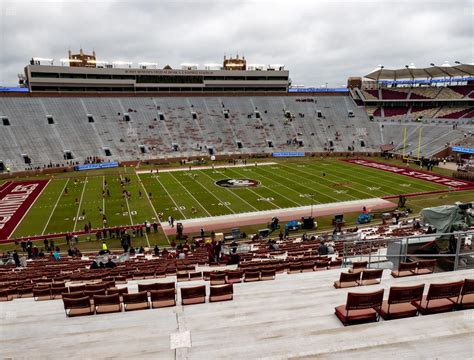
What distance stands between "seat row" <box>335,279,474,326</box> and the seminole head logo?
3642 centimetres

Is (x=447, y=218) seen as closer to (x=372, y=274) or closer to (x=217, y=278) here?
(x=372, y=274)

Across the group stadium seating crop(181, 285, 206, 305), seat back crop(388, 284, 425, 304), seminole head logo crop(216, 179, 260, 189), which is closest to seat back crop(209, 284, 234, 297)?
stadium seating crop(181, 285, 206, 305)

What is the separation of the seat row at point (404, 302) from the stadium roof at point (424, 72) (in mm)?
81203

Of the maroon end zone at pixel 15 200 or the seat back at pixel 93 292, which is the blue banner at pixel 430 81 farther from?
the seat back at pixel 93 292

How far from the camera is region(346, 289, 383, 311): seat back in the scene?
24.8 ft

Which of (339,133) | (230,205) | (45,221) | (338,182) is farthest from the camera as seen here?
(339,133)

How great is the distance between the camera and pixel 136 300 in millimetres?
9148

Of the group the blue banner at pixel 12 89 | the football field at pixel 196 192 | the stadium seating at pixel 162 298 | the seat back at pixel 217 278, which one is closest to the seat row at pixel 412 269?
the seat back at pixel 217 278

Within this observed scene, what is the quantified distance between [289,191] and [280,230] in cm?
1282

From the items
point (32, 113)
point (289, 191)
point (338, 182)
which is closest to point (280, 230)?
point (289, 191)

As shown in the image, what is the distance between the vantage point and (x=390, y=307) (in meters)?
7.88

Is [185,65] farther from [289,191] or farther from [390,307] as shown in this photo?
[390,307]

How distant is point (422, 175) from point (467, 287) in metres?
46.7

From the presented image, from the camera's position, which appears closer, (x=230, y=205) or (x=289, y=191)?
(x=230, y=205)
